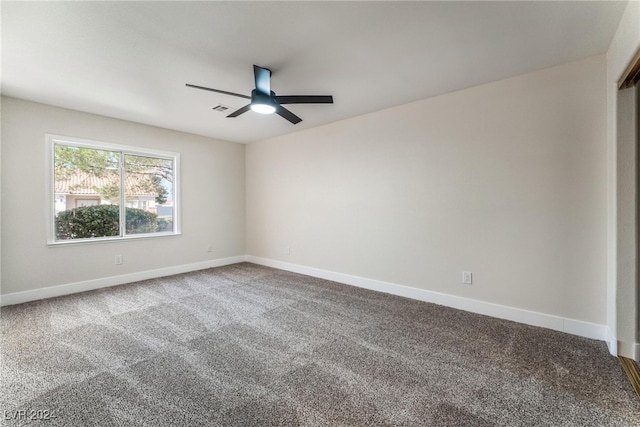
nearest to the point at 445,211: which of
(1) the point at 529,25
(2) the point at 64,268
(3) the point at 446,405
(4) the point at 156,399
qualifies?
(1) the point at 529,25

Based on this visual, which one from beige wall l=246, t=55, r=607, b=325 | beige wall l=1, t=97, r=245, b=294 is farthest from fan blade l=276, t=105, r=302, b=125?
beige wall l=1, t=97, r=245, b=294

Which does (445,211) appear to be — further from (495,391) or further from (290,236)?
(290,236)

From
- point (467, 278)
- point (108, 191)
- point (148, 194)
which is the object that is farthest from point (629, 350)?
point (108, 191)

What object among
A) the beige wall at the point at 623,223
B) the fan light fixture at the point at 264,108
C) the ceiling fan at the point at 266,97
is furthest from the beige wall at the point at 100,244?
the beige wall at the point at 623,223

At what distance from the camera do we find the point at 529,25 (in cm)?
206

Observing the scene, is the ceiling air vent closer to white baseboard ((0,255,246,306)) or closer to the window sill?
the window sill

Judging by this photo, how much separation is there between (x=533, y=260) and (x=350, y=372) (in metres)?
2.17

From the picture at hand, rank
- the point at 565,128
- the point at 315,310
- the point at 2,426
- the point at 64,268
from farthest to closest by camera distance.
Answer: the point at 64,268
the point at 315,310
the point at 565,128
the point at 2,426

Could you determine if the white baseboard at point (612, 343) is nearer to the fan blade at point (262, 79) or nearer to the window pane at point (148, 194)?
the fan blade at point (262, 79)

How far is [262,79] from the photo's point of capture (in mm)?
2555

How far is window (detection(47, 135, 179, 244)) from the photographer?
3844mm

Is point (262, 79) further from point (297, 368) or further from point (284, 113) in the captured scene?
point (297, 368)

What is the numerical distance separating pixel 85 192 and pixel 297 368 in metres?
4.03

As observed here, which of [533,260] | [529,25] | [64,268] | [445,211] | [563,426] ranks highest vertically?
[529,25]
